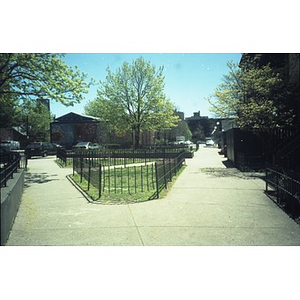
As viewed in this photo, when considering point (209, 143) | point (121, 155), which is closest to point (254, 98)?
point (121, 155)

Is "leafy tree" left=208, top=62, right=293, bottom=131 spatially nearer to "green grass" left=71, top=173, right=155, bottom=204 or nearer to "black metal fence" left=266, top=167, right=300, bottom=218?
"black metal fence" left=266, top=167, right=300, bottom=218

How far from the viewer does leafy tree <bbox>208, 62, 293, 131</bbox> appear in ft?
24.5

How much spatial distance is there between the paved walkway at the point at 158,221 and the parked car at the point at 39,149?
42.3ft

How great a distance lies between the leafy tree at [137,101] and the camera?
587cm

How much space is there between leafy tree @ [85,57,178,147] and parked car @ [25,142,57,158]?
11.5 meters

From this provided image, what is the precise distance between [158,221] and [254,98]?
605cm

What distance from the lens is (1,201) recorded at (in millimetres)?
3088

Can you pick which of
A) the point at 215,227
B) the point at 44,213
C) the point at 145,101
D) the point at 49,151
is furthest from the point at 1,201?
the point at 49,151

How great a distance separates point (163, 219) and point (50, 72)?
3928 mm

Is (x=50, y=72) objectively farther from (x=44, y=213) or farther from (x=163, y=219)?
(x=163, y=219)

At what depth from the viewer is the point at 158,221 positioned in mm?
4062

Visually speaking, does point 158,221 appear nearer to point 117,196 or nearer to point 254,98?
point 117,196

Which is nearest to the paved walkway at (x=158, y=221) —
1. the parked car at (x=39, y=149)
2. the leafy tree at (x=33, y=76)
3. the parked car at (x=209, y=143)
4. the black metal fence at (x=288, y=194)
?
the black metal fence at (x=288, y=194)

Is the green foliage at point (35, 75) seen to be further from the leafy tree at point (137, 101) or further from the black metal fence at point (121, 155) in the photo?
the black metal fence at point (121, 155)
